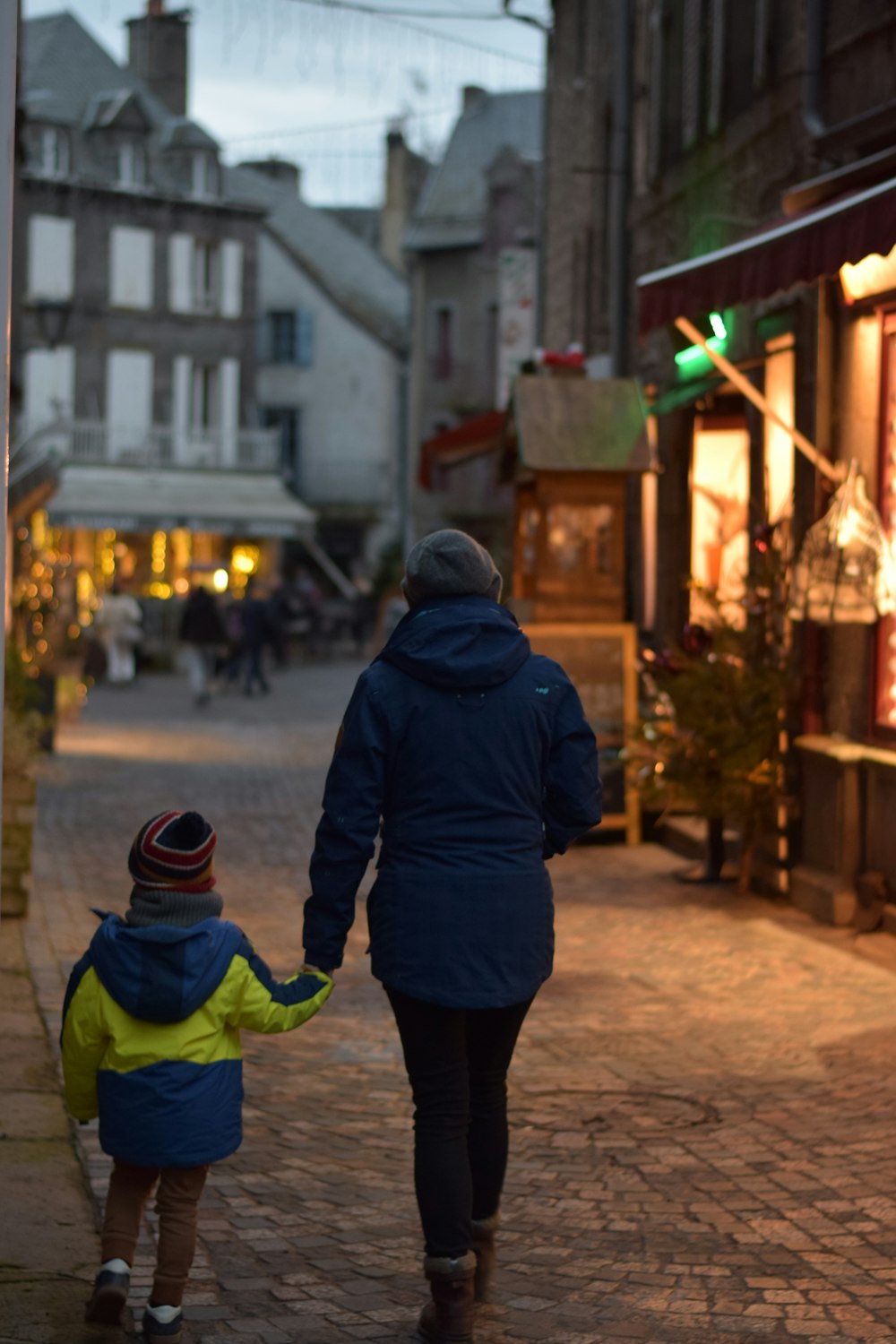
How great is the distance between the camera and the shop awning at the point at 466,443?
13.8 m

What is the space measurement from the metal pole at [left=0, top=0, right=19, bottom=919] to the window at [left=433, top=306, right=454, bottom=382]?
1785 inches

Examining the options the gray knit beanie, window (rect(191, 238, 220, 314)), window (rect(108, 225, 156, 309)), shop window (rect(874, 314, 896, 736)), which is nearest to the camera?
the gray knit beanie

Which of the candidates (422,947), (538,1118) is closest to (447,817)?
(422,947)

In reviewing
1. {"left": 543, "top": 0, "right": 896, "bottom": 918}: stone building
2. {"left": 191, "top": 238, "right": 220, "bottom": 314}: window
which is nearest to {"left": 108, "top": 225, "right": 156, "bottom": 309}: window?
{"left": 191, "top": 238, "right": 220, "bottom": 314}: window

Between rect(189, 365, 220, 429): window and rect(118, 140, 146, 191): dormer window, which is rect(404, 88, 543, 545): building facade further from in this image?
rect(118, 140, 146, 191): dormer window

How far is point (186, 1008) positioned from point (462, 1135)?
0.68 metres

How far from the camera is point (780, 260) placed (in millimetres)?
8117

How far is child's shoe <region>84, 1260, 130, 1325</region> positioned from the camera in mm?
4191

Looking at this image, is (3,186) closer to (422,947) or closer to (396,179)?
(422,947)

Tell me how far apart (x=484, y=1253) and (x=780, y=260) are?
4.76m

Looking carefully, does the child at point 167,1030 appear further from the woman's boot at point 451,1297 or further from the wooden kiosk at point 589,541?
the wooden kiosk at point 589,541

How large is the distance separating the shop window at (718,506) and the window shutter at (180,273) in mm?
36976

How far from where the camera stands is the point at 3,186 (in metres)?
3.90

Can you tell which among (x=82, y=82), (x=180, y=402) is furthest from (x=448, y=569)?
(x=82, y=82)
